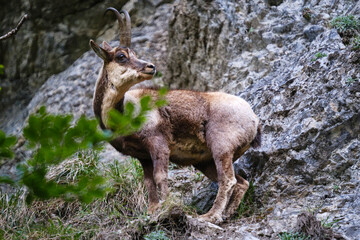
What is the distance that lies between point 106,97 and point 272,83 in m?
2.93

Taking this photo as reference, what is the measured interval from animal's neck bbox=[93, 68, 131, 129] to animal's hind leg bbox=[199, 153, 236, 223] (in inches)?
57.7

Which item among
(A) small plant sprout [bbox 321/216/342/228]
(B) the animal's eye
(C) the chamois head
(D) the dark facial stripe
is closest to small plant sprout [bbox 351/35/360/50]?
(A) small plant sprout [bbox 321/216/342/228]

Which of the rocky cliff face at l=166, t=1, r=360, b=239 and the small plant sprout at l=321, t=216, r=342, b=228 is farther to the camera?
the rocky cliff face at l=166, t=1, r=360, b=239

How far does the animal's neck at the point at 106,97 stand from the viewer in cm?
606

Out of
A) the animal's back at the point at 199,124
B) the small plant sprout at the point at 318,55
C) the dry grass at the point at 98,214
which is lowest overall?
the dry grass at the point at 98,214

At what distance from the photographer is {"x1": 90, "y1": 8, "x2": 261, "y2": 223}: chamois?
19.2 ft

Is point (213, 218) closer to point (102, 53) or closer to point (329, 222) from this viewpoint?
point (329, 222)

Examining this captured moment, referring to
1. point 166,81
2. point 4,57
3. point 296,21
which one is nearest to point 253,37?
point 296,21

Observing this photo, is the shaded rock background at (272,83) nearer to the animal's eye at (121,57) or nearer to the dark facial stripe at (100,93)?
the dark facial stripe at (100,93)

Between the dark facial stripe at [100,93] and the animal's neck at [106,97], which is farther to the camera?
the dark facial stripe at [100,93]

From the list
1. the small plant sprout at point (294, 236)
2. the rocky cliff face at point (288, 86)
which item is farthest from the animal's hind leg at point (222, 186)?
the small plant sprout at point (294, 236)

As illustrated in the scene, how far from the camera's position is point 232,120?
6.14m

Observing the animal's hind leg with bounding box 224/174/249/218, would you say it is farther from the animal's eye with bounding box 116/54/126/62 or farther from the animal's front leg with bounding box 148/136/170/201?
the animal's eye with bounding box 116/54/126/62

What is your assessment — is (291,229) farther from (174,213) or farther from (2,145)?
(2,145)
